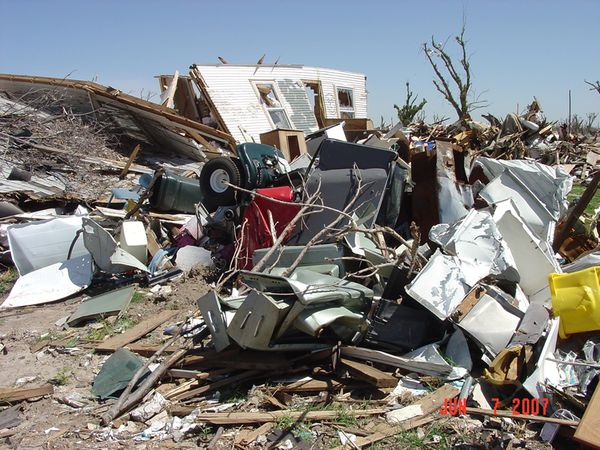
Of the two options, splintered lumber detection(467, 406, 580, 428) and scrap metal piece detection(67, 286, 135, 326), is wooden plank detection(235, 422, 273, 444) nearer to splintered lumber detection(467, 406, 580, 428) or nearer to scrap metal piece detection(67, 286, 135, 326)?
splintered lumber detection(467, 406, 580, 428)

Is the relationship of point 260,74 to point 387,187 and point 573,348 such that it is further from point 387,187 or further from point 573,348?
point 573,348

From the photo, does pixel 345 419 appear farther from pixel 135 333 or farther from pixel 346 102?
pixel 346 102

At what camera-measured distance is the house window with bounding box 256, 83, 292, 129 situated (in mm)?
12336

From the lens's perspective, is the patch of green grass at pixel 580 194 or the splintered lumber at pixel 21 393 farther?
the patch of green grass at pixel 580 194

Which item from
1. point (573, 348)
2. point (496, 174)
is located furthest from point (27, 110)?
point (573, 348)

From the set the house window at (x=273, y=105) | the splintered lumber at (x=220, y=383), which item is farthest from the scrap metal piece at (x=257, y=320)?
the house window at (x=273, y=105)

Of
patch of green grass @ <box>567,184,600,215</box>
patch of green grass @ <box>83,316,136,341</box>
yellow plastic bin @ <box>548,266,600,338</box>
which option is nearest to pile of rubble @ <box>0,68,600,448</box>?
yellow plastic bin @ <box>548,266,600,338</box>

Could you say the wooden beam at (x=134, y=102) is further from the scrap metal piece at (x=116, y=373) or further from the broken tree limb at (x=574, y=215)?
the broken tree limb at (x=574, y=215)

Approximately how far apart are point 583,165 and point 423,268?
1044cm

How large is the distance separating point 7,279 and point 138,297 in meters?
2.40

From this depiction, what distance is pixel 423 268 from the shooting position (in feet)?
12.6

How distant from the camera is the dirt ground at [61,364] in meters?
3.29

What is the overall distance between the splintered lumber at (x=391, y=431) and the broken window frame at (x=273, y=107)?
9.78m

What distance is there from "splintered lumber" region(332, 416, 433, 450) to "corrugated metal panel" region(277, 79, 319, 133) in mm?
10070
